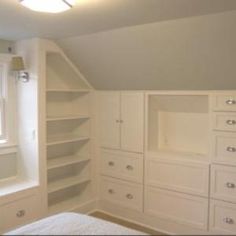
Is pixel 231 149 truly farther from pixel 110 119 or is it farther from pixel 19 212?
pixel 19 212

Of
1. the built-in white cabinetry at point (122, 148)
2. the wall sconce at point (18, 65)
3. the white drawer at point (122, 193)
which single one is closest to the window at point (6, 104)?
the wall sconce at point (18, 65)

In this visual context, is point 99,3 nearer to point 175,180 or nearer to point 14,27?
point 14,27

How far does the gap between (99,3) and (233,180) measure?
2120 mm

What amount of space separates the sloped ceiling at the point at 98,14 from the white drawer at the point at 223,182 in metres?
1.58

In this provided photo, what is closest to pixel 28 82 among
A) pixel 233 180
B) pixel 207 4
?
pixel 207 4

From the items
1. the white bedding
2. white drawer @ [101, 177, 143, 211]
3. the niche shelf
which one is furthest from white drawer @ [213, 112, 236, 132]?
the white bedding

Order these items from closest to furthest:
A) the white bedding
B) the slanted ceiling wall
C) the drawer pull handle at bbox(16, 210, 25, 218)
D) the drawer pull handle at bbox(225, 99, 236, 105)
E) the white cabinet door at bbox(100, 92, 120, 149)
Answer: the white bedding < the slanted ceiling wall < the drawer pull handle at bbox(225, 99, 236, 105) < the drawer pull handle at bbox(16, 210, 25, 218) < the white cabinet door at bbox(100, 92, 120, 149)

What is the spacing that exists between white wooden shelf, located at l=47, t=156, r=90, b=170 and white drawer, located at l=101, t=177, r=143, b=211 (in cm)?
40

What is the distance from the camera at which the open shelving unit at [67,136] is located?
12.8 ft

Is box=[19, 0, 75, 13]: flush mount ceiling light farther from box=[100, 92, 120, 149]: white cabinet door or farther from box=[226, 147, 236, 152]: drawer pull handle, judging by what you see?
box=[226, 147, 236, 152]: drawer pull handle

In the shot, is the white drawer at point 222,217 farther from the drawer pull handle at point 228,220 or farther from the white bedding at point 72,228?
the white bedding at point 72,228

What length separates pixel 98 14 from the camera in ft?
7.96

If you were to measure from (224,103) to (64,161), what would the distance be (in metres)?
2.10

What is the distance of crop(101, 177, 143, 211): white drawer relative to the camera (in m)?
3.73
